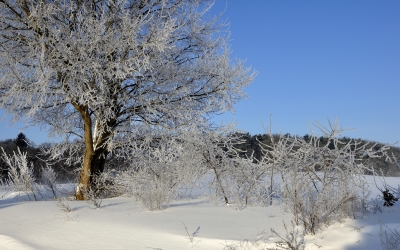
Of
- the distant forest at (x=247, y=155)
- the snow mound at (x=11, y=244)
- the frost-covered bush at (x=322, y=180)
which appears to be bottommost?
the snow mound at (x=11, y=244)

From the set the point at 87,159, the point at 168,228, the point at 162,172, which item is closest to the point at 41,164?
the point at 87,159

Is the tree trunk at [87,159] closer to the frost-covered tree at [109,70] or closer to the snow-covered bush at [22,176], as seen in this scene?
the frost-covered tree at [109,70]

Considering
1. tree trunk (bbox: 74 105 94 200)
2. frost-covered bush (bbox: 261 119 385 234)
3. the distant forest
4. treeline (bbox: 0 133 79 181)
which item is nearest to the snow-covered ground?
frost-covered bush (bbox: 261 119 385 234)

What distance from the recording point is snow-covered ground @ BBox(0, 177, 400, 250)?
169 inches

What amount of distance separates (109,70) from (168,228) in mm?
3954

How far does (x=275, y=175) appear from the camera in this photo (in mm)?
7438

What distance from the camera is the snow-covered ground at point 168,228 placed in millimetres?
4305

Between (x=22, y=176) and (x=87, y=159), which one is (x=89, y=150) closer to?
(x=87, y=159)

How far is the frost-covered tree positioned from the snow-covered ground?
2448mm

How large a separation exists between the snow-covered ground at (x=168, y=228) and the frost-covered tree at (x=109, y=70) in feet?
8.03

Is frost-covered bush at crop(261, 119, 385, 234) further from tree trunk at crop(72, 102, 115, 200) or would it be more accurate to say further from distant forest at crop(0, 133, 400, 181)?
tree trunk at crop(72, 102, 115, 200)

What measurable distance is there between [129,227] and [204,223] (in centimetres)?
101

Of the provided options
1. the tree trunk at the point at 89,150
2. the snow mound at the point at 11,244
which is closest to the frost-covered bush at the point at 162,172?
the tree trunk at the point at 89,150

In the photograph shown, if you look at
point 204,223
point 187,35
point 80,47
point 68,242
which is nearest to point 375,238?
point 204,223
